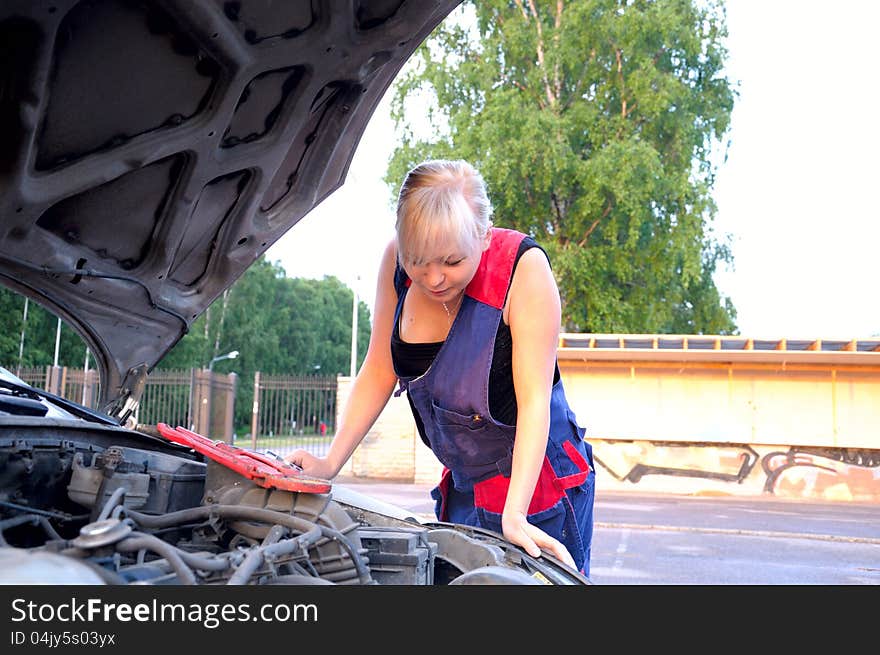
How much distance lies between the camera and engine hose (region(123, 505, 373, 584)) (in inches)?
69.2

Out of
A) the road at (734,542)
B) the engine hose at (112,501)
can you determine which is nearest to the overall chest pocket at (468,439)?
the engine hose at (112,501)

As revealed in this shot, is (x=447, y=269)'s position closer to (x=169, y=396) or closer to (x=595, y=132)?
(x=169, y=396)

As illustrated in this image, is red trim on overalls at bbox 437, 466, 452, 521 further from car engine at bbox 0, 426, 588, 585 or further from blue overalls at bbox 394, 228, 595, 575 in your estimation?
car engine at bbox 0, 426, 588, 585

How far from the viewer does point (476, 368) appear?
2.12 metres

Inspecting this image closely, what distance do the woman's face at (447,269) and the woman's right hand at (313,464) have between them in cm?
70

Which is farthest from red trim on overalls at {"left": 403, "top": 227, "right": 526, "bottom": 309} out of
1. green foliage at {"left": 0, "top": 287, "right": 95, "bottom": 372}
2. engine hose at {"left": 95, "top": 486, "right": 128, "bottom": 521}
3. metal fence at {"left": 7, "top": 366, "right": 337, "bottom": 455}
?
green foliage at {"left": 0, "top": 287, "right": 95, "bottom": 372}

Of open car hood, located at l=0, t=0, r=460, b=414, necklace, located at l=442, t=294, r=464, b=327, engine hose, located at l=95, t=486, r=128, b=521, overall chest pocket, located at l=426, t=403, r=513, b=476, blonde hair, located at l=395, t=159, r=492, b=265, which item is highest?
open car hood, located at l=0, t=0, r=460, b=414

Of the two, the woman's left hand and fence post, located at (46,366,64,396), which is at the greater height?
fence post, located at (46,366,64,396)

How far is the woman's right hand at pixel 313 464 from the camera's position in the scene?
2.38 metres

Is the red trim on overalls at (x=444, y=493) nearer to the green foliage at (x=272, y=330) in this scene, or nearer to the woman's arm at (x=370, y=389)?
the woman's arm at (x=370, y=389)

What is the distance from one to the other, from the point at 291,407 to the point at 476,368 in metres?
15.0

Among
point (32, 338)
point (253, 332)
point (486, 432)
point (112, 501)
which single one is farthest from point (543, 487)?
point (253, 332)
